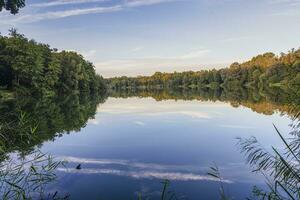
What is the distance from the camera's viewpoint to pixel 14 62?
60.0 meters

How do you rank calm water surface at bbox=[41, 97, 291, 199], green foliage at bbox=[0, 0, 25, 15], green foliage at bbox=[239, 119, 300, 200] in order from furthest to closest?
green foliage at bbox=[0, 0, 25, 15]
calm water surface at bbox=[41, 97, 291, 199]
green foliage at bbox=[239, 119, 300, 200]

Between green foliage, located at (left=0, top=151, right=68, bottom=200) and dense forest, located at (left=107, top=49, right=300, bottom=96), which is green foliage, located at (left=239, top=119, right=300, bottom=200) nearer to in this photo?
green foliage, located at (left=0, top=151, right=68, bottom=200)

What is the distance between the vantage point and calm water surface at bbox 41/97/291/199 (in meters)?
13.1

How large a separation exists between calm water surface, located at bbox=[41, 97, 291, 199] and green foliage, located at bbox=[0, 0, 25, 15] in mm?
9819

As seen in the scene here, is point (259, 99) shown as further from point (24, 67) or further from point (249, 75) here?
point (249, 75)

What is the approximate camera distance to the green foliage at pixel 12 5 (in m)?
28.4

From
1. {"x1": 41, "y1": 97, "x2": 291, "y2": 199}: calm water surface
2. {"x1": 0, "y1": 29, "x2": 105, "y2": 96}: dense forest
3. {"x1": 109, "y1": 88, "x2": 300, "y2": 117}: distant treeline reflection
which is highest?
{"x1": 0, "y1": 29, "x2": 105, "y2": 96}: dense forest

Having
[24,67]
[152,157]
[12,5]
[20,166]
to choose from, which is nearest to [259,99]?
[24,67]

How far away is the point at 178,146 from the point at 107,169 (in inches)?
237

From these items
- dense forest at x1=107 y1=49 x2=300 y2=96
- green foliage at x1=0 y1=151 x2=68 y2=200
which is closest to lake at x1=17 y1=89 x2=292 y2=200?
green foliage at x1=0 y1=151 x2=68 y2=200

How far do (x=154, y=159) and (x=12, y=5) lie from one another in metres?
17.0

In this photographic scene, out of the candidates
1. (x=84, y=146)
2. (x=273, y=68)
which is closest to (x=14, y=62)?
(x=84, y=146)

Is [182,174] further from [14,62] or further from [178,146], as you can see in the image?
[14,62]

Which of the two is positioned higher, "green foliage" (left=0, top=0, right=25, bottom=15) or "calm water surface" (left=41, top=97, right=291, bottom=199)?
"green foliage" (left=0, top=0, right=25, bottom=15)
